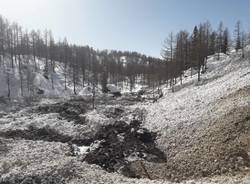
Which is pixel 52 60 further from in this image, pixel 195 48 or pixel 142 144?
pixel 142 144

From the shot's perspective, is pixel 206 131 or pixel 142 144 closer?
pixel 206 131

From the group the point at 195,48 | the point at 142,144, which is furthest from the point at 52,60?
the point at 142,144

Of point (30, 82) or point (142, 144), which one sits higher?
point (30, 82)

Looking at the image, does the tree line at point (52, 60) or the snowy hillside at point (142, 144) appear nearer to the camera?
the snowy hillside at point (142, 144)

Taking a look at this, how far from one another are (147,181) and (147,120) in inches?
671

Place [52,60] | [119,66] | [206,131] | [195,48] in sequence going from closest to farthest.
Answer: [206,131]
[195,48]
[52,60]
[119,66]

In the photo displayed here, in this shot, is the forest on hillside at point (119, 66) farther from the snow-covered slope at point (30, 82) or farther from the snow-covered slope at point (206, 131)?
the snow-covered slope at point (206, 131)

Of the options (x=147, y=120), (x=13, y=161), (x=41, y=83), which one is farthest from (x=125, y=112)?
(x=41, y=83)

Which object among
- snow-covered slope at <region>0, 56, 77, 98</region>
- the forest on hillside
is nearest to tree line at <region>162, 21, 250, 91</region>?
the forest on hillside

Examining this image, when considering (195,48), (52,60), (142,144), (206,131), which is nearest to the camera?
(206,131)

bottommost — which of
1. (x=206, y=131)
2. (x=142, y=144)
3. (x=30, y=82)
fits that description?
(x=142, y=144)

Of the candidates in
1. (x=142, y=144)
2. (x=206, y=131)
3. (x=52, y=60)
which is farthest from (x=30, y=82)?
(x=206, y=131)

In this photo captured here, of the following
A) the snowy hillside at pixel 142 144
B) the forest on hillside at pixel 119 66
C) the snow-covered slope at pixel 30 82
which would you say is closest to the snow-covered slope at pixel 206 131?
the snowy hillside at pixel 142 144

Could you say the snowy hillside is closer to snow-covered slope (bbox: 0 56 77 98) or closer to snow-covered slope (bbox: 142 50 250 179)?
snow-covered slope (bbox: 142 50 250 179)
